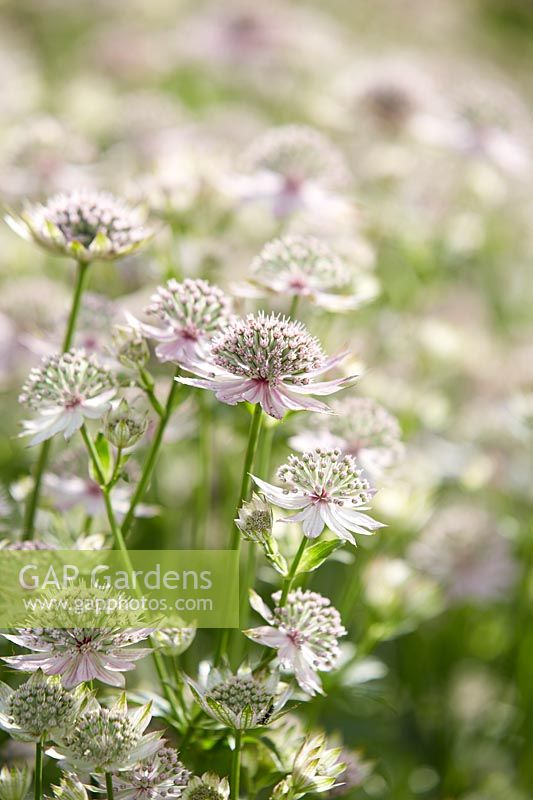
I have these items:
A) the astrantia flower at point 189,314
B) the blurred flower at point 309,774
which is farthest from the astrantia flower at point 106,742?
the astrantia flower at point 189,314

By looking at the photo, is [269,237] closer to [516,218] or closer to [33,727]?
[516,218]

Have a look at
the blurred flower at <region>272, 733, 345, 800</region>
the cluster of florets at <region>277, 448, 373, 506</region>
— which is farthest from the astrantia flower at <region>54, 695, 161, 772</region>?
the cluster of florets at <region>277, 448, 373, 506</region>

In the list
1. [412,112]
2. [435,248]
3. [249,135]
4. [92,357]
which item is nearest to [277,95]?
[249,135]

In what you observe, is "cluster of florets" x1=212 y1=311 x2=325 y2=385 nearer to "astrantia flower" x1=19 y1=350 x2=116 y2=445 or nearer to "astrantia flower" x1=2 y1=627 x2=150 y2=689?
"astrantia flower" x1=19 y1=350 x2=116 y2=445

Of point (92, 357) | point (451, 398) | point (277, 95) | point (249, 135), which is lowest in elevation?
point (92, 357)

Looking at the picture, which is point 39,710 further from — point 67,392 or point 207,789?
point 67,392

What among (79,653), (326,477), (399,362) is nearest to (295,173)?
(399,362)

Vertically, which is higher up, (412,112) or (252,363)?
(412,112)
